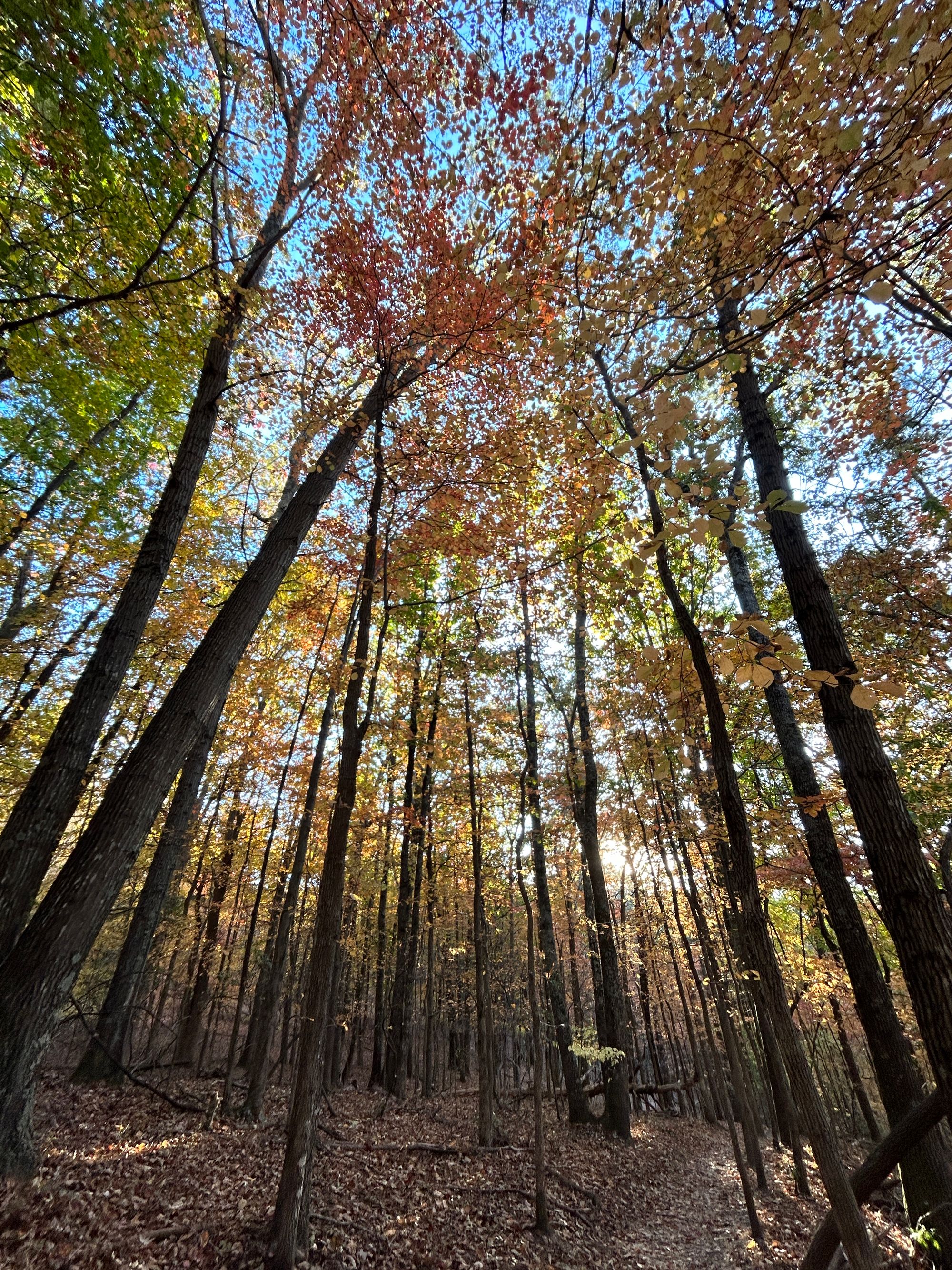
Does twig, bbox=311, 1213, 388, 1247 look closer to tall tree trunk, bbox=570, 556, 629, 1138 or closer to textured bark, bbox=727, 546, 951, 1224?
textured bark, bbox=727, 546, 951, 1224

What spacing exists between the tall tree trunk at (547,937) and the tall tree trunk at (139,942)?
5.72m

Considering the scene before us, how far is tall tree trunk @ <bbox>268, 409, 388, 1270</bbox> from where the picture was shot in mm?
3615

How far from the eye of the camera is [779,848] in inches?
320

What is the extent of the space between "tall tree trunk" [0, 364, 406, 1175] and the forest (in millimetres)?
28

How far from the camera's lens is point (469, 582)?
7625mm

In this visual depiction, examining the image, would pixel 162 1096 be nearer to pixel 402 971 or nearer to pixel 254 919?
pixel 254 919

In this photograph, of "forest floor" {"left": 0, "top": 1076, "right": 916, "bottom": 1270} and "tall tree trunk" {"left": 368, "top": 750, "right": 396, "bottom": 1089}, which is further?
→ "tall tree trunk" {"left": 368, "top": 750, "right": 396, "bottom": 1089}

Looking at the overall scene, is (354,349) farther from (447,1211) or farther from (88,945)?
(447,1211)

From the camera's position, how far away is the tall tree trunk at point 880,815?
2.60 meters

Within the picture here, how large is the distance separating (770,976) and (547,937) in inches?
338

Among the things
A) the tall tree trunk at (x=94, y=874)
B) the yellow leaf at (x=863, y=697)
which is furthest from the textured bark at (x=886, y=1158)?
the tall tree trunk at (x=94, y=874)

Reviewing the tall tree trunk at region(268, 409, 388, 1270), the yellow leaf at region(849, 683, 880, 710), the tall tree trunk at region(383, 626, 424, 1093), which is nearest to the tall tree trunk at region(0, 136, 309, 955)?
the tall tree trunk at region(268, 409, 388, 1270)

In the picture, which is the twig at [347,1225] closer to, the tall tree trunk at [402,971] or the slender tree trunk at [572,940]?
the tall tree trunk at [402,971]

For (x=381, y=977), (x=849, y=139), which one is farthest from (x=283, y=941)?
(x=849, y=139)
